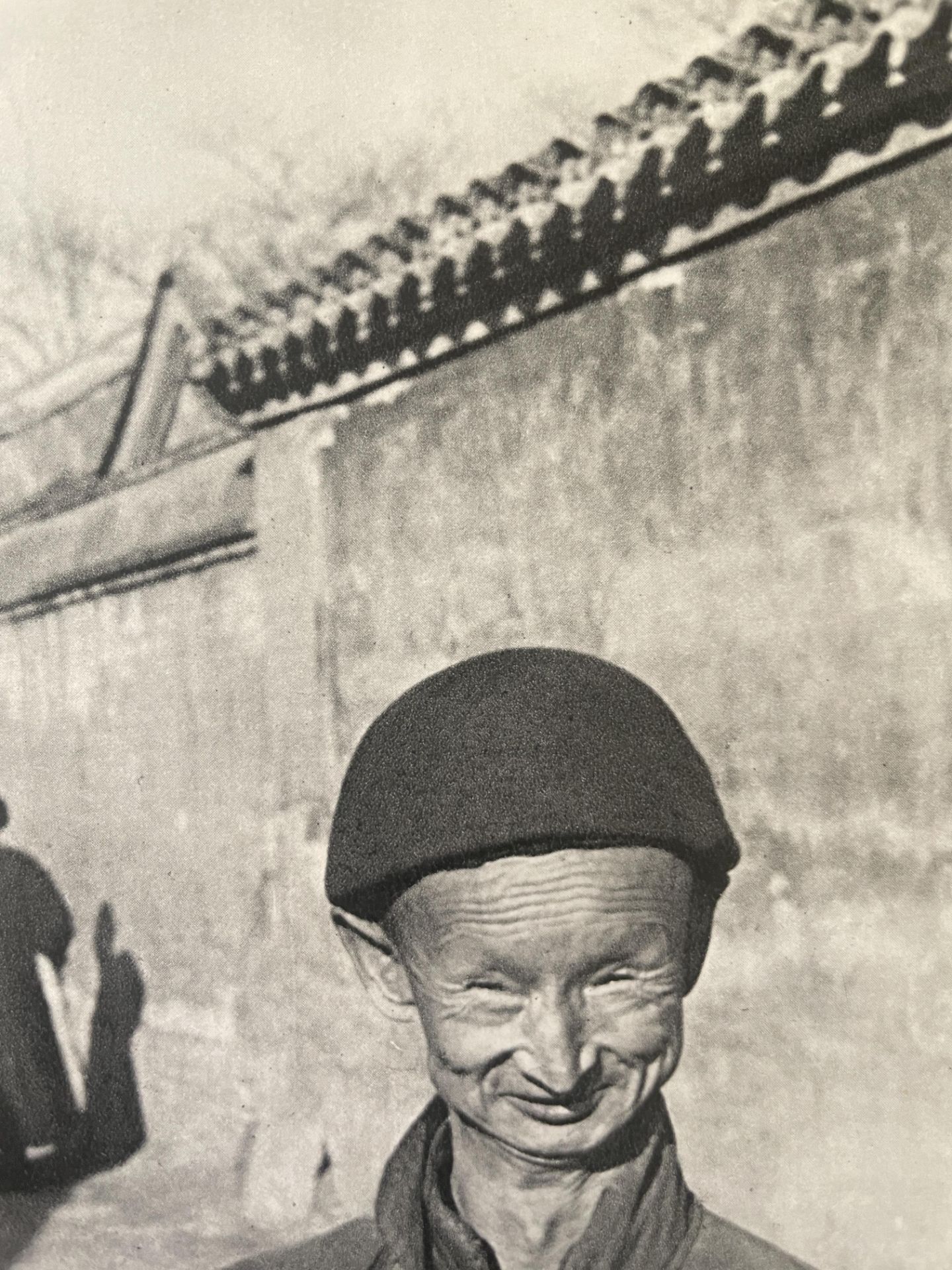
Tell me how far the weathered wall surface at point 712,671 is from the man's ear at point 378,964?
3.08ft

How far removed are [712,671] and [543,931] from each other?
42.4 inches

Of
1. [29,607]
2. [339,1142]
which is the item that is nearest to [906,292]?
[339,1142]

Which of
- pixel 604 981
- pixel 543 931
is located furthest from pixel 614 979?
pixel 543 931

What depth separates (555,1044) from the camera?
1387 millimetres

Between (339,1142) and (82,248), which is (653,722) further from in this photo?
(82,248)

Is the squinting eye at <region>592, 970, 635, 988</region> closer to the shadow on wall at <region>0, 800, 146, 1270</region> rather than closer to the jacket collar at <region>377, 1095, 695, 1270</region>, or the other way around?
the jacket collar at <region>377, 1095, 695, 1270</region>

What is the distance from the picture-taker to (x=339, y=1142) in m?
2.59

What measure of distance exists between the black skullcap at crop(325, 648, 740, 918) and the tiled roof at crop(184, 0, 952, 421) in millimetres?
1159

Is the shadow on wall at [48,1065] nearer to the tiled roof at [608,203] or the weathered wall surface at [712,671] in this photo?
the weathered wall surface at [712,671]

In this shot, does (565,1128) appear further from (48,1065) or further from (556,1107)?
(48,1065)

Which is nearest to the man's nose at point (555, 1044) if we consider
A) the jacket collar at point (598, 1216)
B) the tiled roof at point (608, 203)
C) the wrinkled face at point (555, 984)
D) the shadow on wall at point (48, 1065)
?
the wrinkled face at point (555, 984)

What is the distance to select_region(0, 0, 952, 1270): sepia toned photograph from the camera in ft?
4.80

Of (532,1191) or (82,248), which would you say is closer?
(532,1191)

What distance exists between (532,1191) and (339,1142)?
119 cm
